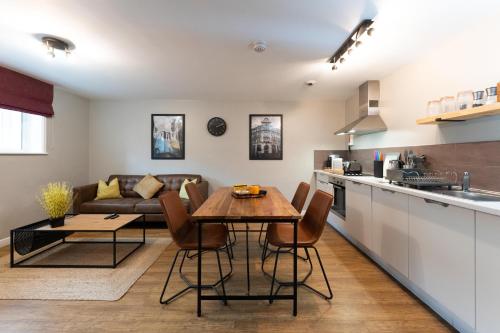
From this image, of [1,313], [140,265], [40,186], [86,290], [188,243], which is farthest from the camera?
[40,186]

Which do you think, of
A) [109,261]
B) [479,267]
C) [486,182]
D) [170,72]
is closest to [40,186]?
[109,261]

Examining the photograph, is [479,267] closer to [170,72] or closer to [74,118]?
[170,72]

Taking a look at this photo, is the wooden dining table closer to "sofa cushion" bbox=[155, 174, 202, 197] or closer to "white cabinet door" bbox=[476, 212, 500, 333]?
"white cabinet door" bbox=[476, 212, 500, 333]

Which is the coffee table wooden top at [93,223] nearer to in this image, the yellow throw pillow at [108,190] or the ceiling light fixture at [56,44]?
the yellow throw pillow at [108,190]

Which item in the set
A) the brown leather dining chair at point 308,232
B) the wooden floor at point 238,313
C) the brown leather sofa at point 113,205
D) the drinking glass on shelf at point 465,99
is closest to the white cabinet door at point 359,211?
the wooden floor at point 238,313

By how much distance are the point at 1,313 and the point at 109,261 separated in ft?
3.08

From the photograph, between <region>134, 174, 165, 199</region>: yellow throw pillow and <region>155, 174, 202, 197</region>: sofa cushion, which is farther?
<region>155, 174, 202, 197</region>: sofa cushion

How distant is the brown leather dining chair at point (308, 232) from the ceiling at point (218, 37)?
1514mm

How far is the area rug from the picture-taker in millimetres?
2045

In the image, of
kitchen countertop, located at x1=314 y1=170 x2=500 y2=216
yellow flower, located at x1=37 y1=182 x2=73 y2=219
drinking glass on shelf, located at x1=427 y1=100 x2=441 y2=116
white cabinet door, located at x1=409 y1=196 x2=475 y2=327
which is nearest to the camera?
kitchen countertop, located at x1=314 y1=170 x2=500 y2=216

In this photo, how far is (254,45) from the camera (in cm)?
237

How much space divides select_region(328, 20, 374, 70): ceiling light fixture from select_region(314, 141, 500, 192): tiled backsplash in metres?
1.31

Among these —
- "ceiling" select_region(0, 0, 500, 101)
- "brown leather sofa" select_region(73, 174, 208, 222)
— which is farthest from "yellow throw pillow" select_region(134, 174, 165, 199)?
"ceiling" select_region(0, 0, 500, 101)

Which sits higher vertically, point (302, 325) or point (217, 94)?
point (217, 94)
